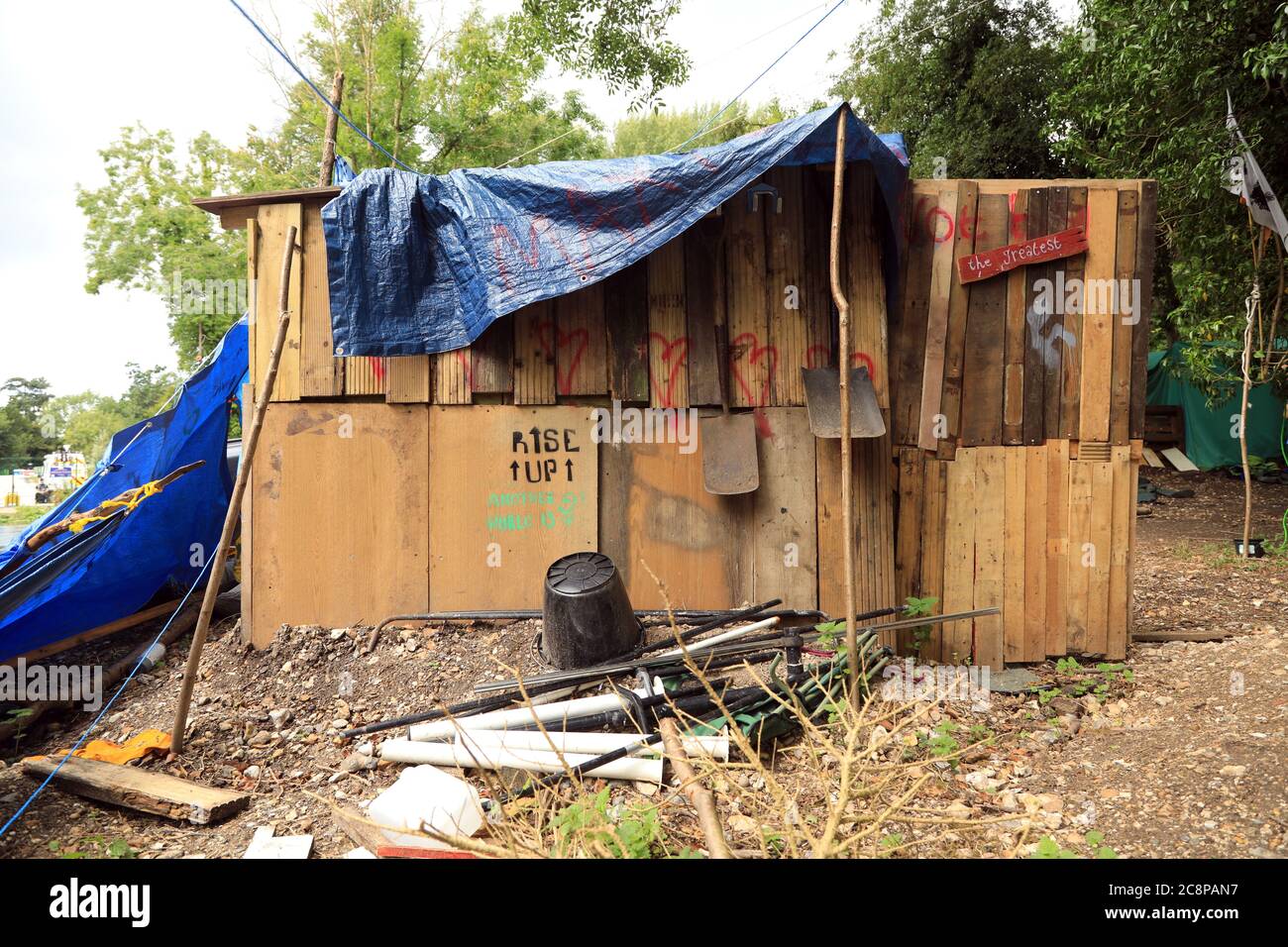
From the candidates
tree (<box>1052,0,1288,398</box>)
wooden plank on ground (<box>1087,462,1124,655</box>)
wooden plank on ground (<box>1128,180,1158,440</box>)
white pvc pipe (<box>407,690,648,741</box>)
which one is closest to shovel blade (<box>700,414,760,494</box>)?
white pvc pipe (<box>407,690,648,741</box>)

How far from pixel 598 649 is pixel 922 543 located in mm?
2540

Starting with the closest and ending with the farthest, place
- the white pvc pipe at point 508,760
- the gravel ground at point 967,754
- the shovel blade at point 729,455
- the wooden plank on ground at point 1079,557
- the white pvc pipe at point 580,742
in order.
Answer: the gravel ground at point 967,754, the white pvc pipe at point 508,760, the white pvc pipe at point 580,742, the shovel blade at point 729,455, the wooden plank on ground at point 1079,557

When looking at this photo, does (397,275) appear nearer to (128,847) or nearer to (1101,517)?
(128,847)

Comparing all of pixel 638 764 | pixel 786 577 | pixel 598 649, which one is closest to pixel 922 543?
pixel 786 577

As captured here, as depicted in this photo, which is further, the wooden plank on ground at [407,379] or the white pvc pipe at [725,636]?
the wooden plank on ground at [407,379]

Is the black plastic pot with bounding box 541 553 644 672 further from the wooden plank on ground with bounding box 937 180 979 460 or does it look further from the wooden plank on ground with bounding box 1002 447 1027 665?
the wooden plank on ground with bounding box 1002 447 1027 665

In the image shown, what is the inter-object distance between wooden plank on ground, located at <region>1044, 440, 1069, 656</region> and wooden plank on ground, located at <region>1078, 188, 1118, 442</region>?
0.75ft

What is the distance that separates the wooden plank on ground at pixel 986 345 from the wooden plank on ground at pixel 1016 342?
0.03 metres

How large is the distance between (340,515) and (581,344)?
2083 mm

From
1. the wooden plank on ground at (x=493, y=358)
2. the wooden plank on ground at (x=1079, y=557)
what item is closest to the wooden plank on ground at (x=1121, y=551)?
the wooden plank on ground at (x=1079, y=557)

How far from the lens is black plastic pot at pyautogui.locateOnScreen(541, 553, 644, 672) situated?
14.9 feet

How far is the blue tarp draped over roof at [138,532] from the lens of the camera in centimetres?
553

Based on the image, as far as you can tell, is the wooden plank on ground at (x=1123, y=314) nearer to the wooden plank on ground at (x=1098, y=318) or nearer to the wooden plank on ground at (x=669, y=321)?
the wooden plank on ground at (x=1098, y=318)

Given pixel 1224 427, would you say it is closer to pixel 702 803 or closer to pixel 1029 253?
pixel 1029 253
